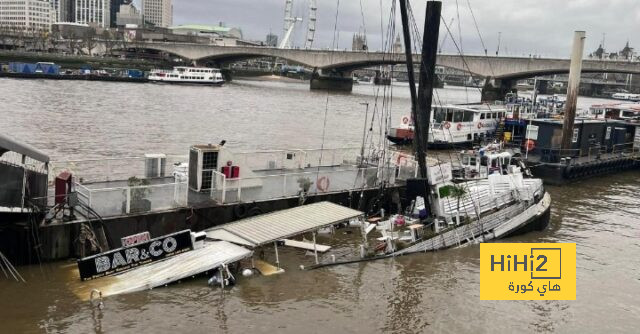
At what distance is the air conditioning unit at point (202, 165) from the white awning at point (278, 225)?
8.26 feet

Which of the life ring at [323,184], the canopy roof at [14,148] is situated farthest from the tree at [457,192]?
the canopy roof at [14,148]

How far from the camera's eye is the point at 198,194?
18859mm

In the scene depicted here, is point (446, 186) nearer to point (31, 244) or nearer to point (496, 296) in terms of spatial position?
point (496, 296)

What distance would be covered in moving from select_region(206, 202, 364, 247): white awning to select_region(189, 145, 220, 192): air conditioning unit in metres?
2.52

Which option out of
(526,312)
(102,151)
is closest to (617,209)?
(526,312)

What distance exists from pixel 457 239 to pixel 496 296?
450cm

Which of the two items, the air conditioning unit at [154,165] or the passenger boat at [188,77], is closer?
the air conditioning unit at [154,165]

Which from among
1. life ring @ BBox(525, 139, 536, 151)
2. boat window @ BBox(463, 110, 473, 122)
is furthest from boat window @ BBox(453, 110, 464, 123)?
life ring @ BBox(525, 139, 536, 151)

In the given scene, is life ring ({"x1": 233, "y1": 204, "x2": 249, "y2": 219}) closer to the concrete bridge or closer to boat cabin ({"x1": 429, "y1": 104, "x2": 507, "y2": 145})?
boat cabin ({"x1": 429, "y1": 104, "x2": 507, "y2": 145})

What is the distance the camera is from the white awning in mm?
15637

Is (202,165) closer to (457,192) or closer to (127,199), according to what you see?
(127,199)

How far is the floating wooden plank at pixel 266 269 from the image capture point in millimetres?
16016

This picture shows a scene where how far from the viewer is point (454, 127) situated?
4641 centimetres

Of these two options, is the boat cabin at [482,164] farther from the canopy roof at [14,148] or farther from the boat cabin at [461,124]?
the canopy roof at [14,148]
